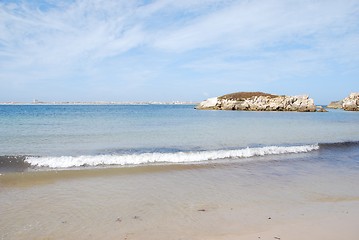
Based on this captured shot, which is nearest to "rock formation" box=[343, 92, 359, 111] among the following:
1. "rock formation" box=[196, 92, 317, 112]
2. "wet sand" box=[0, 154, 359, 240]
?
"rock formation" box=[196, 92, 317, 112]

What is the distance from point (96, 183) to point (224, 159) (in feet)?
20.6

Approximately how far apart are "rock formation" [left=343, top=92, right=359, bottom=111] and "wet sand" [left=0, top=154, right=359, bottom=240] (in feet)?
292

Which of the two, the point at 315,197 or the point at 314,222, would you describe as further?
the point at 315,197

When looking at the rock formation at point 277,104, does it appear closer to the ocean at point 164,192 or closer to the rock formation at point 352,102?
the rock formation at point 352,102

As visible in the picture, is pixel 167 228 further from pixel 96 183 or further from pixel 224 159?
pixel 224 159

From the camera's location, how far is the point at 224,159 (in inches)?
513

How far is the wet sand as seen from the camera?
5398 millimetres

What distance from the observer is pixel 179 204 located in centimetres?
688

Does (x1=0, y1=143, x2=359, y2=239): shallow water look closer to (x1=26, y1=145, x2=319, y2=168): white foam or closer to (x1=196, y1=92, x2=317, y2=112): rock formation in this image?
(x1=26, y1=145, x2=319, y2=168): white foam

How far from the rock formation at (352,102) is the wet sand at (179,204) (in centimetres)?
8904

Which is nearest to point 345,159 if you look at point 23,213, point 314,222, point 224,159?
point 224,159

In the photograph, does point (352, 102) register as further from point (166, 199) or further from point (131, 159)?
point (166, 199)

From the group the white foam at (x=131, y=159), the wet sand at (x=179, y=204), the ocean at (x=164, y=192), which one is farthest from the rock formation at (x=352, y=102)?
the wet sand at (x=179, y=204)

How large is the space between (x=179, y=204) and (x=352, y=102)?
320 feet
